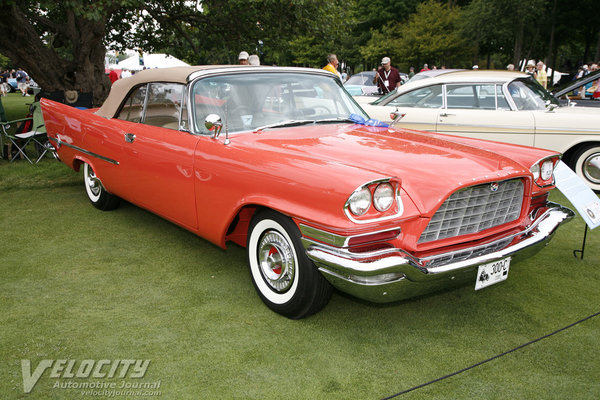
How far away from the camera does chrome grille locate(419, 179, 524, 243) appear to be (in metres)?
2.84

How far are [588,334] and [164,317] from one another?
2.75 m

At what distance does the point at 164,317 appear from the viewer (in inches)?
129

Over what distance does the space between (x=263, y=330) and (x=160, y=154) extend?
5.78 feet

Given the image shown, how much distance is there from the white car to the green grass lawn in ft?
8.02

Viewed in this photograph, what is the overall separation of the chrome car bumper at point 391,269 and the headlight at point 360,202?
0.68 ft

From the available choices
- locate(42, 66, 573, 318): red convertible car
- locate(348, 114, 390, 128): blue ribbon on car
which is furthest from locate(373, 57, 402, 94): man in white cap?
locate(348, 114, 390, 128): blue ribbon on car

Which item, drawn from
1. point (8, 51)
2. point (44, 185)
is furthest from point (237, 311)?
point (8, 51)

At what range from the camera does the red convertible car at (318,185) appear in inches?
105

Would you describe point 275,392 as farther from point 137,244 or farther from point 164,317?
point 137,244

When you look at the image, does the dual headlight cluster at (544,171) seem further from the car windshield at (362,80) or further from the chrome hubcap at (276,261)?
the car windshield at (362,80)

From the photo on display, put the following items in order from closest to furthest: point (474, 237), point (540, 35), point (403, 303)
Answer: point (474, 237) < point (403, 303) < point (540, 35)

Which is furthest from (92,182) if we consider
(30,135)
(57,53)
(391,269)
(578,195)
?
(57,53)

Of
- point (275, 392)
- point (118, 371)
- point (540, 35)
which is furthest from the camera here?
point (540, 35)

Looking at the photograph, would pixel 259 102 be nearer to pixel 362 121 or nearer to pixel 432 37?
pixel 362 121
